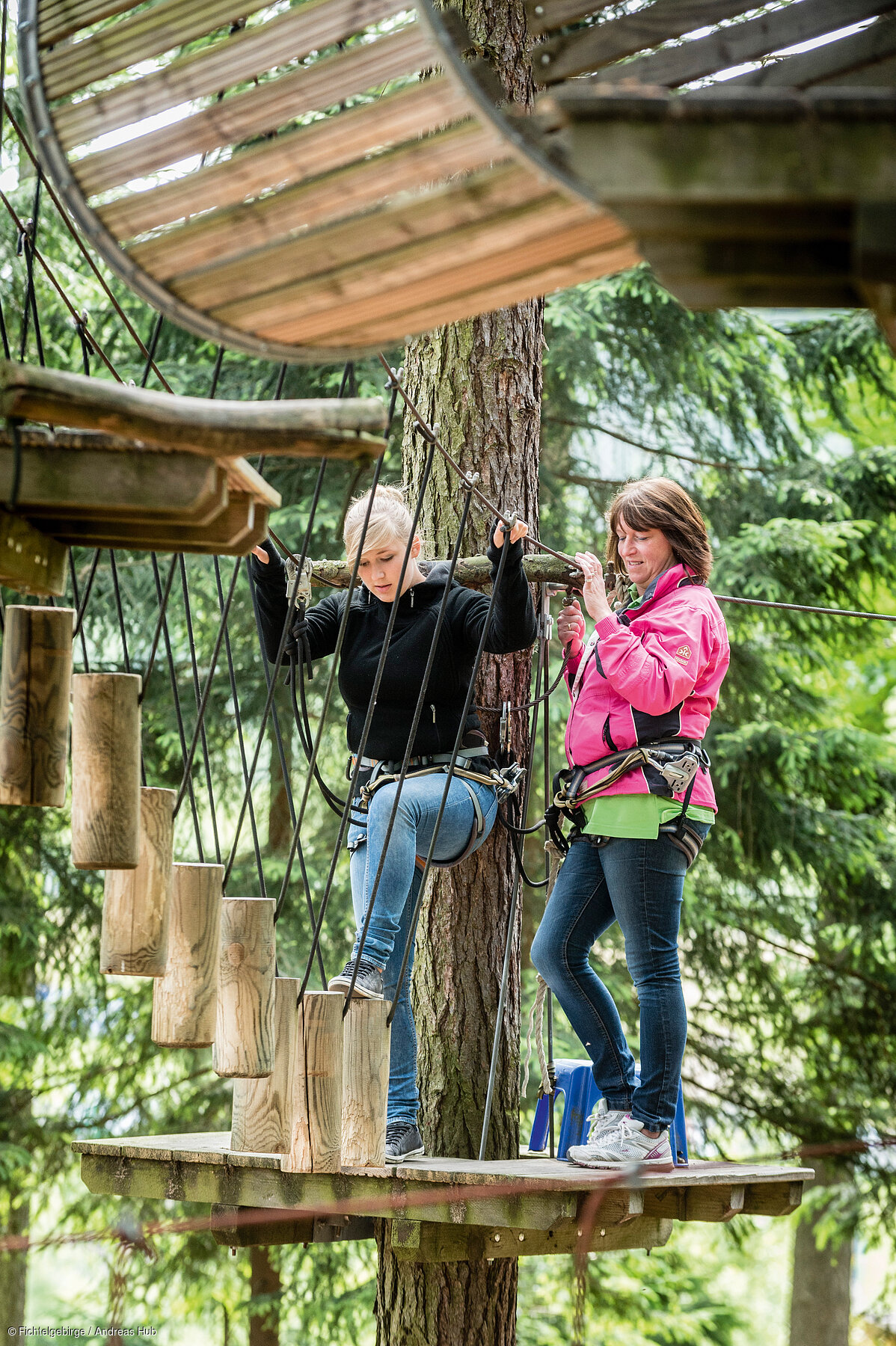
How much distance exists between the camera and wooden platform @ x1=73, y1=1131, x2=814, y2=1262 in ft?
8.35

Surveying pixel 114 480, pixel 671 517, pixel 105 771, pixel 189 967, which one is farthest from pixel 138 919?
pixel 671 517

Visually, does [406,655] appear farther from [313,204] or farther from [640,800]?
[313,204]

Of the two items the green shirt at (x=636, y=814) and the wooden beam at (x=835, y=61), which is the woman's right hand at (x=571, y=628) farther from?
the wooden beam at (x=835, y=61)

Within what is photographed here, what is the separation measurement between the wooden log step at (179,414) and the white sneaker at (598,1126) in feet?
5.58

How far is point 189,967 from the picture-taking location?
2186 millimetres

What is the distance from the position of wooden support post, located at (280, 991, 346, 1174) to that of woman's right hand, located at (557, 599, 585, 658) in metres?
1.02

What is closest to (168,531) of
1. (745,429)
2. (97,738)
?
(97,738)

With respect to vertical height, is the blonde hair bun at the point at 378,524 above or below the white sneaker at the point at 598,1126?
above

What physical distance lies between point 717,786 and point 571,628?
327 cm

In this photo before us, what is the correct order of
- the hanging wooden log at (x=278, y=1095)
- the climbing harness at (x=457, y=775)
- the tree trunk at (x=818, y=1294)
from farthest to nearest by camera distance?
the tree trunk at (x=818, y=1294) < the climbing harness at (x=457, y=775) < the hanging wooden log at (x=278, y=1095)

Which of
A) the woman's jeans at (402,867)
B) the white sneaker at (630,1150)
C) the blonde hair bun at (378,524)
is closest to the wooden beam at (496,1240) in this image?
the white sneaker at (630,1150)

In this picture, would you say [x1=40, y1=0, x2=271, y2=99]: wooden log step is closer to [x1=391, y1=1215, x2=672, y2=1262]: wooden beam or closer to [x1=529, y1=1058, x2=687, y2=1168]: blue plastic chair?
[x1=391, y1=1215, x2=672, y2=1262]: wooden beam

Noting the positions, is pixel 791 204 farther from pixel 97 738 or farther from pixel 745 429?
→ pixel 745 429

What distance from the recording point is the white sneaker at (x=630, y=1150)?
2.65 meters
